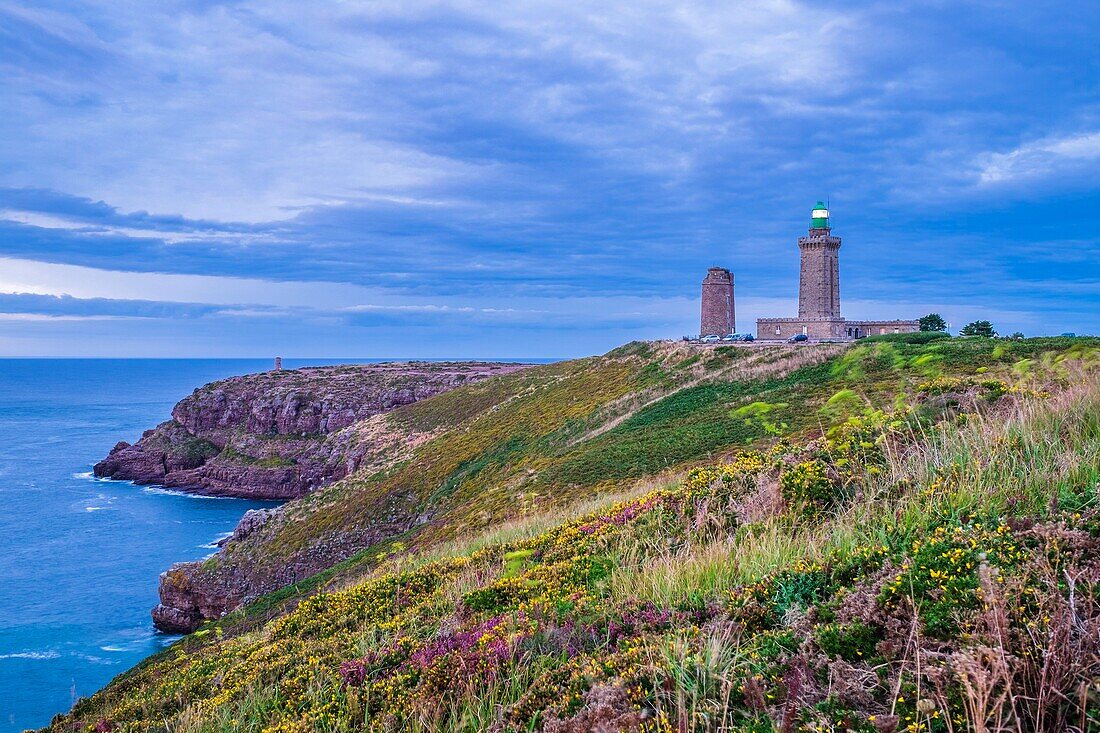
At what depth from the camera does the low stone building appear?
2511 inches

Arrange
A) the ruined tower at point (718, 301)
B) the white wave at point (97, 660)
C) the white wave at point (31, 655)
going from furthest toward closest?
the ruined tower at point (718, 301)
the white wave at point (31, 655)
the white wave at point (97, 660)

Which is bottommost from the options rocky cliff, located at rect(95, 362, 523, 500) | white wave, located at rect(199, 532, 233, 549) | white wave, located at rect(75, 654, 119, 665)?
white wave, located at rect(199, 532, 233, 549)

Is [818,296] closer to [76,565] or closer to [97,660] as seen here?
[97,660]

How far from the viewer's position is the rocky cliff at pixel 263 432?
80562 millimetres

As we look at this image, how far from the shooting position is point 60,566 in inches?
1873

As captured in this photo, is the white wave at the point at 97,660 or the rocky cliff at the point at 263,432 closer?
the white wave at the point at 97,660

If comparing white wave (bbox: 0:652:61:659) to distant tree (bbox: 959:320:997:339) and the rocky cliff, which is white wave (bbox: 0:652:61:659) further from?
distant tree (bbox: 959:320:997:339)

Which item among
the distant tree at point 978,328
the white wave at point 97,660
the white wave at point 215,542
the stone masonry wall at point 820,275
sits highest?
the stone masonry wall at point 820,275

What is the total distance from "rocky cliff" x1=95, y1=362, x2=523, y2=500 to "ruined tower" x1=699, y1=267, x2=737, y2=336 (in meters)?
37.0

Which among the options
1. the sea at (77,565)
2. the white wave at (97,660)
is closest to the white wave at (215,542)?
the sea at (77,565)

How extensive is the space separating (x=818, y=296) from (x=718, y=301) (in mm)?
9840

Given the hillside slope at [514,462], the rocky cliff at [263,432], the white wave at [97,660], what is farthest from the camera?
the rocky cliff at [263,432]

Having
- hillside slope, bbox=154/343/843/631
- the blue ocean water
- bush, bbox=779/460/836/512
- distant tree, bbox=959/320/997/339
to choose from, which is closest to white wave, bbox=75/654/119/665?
the blue ocean water

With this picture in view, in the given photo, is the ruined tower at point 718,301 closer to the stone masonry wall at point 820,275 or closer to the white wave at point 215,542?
the stone masonry wall at point 820,275
